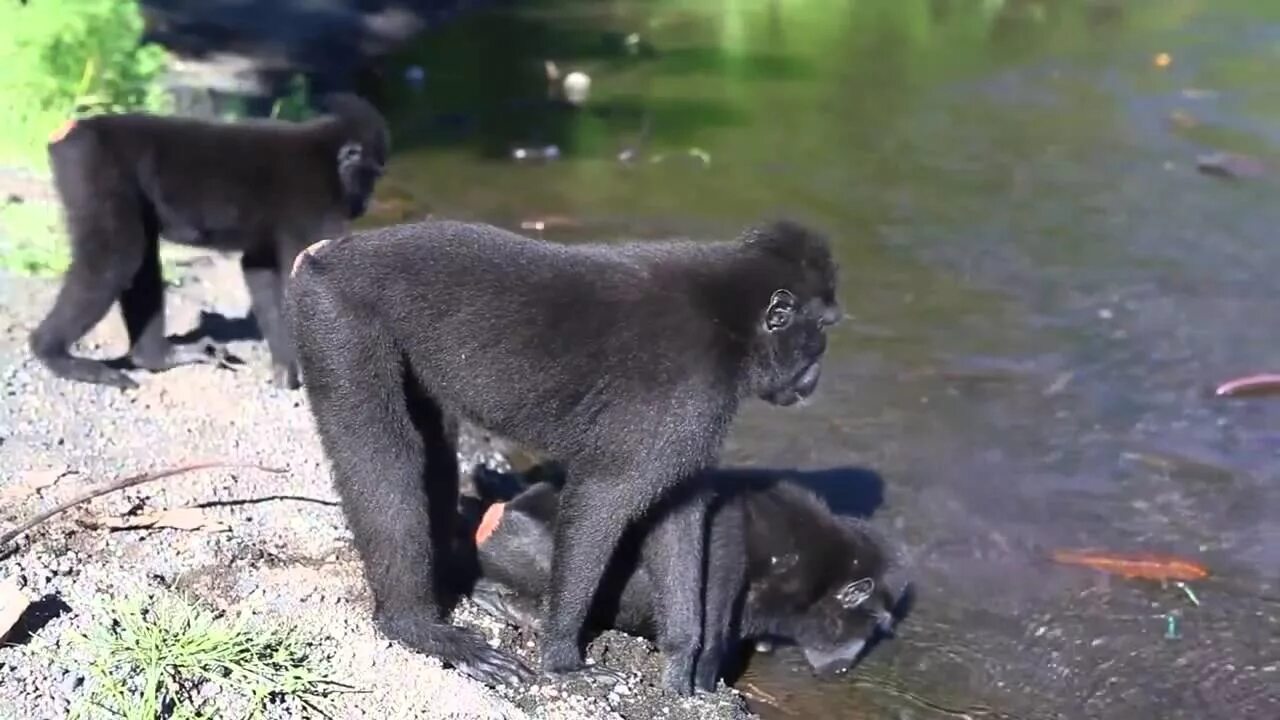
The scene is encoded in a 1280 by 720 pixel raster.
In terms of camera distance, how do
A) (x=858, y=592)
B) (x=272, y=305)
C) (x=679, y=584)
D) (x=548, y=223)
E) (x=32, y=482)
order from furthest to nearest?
(x=548, y=223) < (x=272, y=305) < (x=858, y=592) < (x=32, y=482) < (x=679, y=584)

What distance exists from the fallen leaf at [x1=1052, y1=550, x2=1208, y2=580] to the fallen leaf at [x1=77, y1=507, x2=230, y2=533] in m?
4.31

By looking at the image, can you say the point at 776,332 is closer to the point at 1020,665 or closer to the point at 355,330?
the point at 355,330

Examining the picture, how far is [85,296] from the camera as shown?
853 centimetres

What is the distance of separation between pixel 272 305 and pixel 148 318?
0.74 metres

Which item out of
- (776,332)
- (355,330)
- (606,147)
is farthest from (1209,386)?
(606,147)

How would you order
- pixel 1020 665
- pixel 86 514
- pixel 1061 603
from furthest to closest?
1. pixel 1061 603
2. pixel 1020 665
3. pixel 86 514

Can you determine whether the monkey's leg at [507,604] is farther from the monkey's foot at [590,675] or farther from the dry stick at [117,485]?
the dry stick at [117,485]

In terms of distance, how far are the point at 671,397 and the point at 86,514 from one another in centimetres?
278

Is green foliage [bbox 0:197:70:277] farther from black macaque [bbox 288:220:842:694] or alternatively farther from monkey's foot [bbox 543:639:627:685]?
monkey's foot [bbox 543:639:627:685]

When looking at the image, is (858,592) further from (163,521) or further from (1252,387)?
(1252,387)

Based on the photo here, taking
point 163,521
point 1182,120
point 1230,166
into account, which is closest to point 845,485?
point 163,521

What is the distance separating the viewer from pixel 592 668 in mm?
6184

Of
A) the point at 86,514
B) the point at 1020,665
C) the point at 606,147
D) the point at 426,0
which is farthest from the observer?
the point at 426,0

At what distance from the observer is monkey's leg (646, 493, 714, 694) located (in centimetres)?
621
